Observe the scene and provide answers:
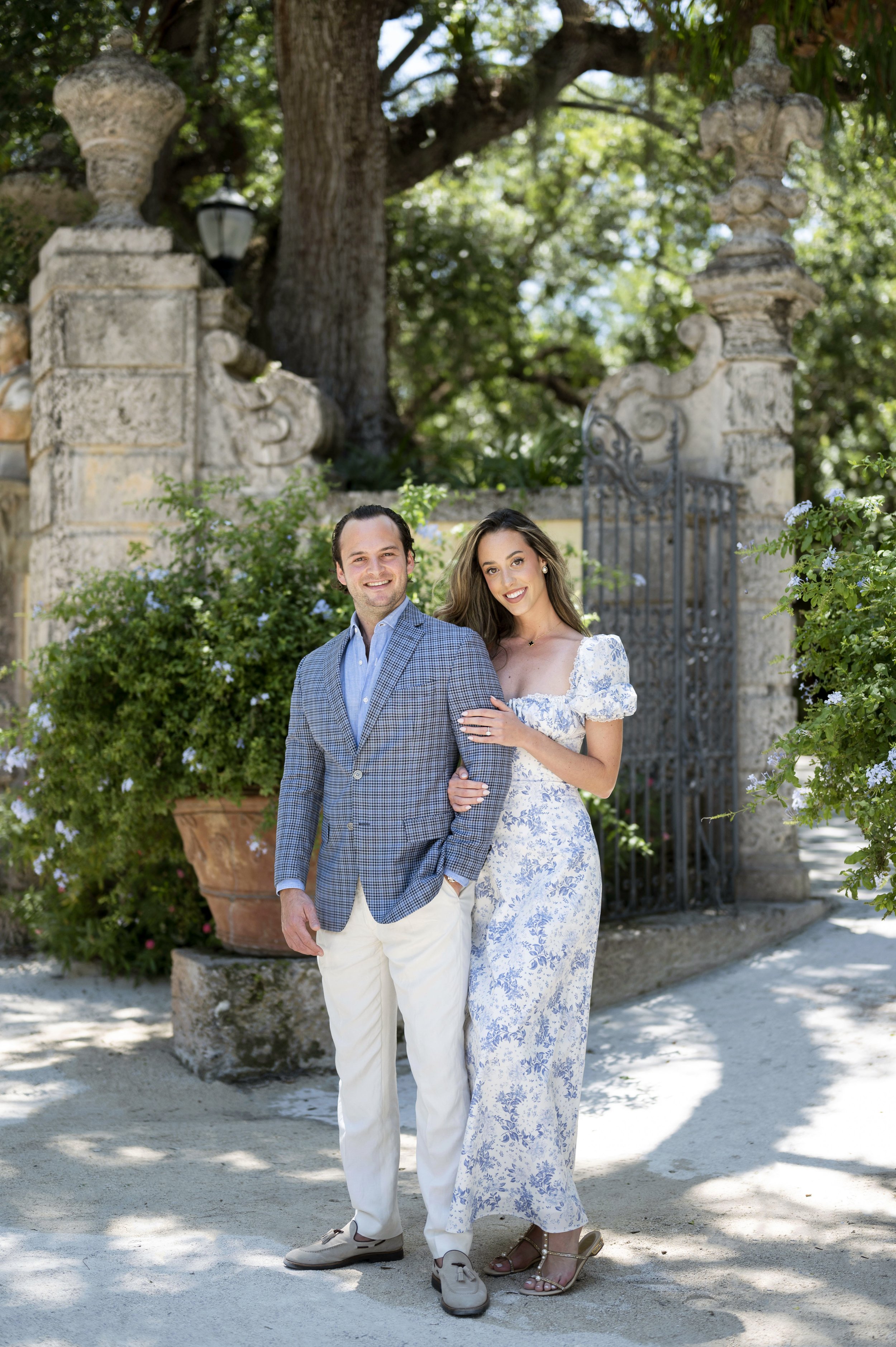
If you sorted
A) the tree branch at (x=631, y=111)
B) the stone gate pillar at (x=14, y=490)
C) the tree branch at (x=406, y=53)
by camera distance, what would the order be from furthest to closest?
the tree branch at (x=631, y=111)
the tree branch at (x=406, y=53)
the stone gate pillar at (x=14, y=490)

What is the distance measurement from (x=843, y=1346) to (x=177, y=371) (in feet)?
15.7

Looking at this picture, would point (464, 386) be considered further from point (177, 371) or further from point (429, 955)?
Answer: point (429, 955)

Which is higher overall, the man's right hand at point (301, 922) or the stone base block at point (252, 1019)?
the man's right hand at point (301, 922)

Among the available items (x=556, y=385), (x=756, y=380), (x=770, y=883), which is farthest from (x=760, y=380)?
(x=556, y=385)

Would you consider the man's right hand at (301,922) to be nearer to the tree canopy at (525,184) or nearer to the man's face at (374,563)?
the man's face at (374,563)

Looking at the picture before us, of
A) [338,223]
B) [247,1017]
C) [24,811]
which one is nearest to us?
[247,1017]

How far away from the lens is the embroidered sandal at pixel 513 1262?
287 cm

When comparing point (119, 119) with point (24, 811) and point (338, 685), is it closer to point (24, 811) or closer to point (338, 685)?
point (24, 811)

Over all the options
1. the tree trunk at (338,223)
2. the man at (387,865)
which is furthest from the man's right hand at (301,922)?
the tree trunk at (338,223)

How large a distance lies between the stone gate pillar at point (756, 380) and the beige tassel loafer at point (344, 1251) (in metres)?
3.27

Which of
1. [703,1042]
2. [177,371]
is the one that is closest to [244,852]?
[703,1042]

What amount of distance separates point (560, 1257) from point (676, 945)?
103 inches

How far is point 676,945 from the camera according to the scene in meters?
5.28

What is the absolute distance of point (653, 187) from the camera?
12.1 metres
